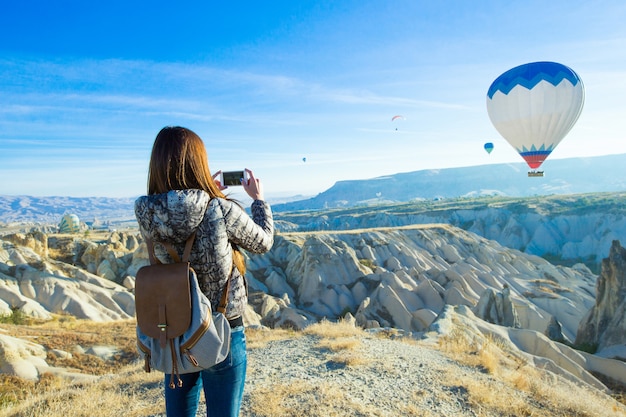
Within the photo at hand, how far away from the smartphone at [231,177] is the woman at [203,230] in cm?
28

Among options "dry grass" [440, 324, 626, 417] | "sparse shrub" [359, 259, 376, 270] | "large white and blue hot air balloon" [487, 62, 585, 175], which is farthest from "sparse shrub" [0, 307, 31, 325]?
"sparse shrub" [359, 259, 376, 270]

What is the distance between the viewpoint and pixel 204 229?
193 cm

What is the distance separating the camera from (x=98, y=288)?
24797 mm

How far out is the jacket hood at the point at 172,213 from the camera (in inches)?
73.7

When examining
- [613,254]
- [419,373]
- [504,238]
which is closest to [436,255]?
[613,254]

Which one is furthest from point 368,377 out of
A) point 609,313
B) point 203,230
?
point 609,313

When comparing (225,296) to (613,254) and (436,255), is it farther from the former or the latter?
(436,255)

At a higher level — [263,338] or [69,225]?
[263,338]

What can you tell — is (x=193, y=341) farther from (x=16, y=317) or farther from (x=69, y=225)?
(x=69, y=225)

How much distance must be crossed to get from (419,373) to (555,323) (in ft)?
59.5

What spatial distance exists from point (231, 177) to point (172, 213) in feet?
1.76

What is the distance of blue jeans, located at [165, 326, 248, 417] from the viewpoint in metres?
2.05

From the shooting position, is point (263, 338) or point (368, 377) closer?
point (368, 377)

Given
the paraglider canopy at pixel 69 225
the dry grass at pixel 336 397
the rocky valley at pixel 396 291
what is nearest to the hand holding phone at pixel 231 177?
the dry grass at pixel 336 397
